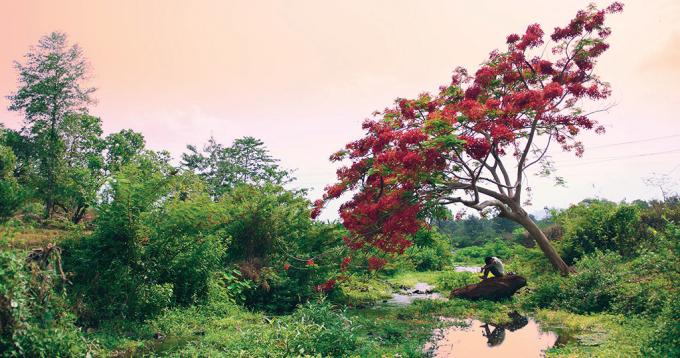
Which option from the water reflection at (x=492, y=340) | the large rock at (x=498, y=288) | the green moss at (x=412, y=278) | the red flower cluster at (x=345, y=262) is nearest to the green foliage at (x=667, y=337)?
the water reflection at (x=492, y=340)

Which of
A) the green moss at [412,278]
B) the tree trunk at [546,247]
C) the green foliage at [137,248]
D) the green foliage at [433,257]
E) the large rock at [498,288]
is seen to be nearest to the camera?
the green foliage at [137,248]

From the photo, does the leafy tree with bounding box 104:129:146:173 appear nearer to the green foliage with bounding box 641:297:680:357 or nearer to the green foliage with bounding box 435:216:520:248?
the green foliage with bounding box 435:216:520:248

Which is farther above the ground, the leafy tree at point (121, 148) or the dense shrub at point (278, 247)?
the leafy tree at point (121, 148)

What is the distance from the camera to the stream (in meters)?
9.27

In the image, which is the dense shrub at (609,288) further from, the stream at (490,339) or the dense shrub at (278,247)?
the dense shrub at (278,247)

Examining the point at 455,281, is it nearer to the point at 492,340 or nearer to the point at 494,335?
the point at 494,335

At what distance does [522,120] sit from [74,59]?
3537 cm

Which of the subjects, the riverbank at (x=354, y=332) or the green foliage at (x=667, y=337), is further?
the riverbank at (x=354, y=332)

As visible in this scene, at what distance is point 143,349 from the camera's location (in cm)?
895

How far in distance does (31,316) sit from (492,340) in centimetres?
896

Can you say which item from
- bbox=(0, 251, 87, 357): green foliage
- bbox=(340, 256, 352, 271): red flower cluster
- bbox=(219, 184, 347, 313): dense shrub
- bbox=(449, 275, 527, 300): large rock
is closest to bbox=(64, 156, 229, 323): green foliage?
bbox=(219, 184, 347, 313): dense shrub

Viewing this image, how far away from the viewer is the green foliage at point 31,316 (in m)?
6.49

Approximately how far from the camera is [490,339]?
417 inches

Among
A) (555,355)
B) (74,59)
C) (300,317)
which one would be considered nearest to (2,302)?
(300,317)
